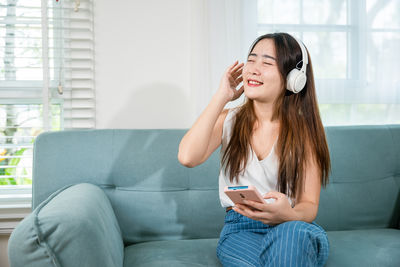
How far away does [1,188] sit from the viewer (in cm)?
201

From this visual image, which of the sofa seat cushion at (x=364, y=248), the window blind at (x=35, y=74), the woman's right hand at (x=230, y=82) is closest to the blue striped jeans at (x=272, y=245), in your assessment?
the sofa seat cushion at (x=364, y=248)

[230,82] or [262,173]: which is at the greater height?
[230,82]

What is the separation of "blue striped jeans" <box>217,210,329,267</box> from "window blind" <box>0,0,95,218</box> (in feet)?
3.50

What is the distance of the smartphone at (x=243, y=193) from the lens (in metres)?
1.06

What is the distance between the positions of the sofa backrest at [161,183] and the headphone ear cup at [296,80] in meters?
0.55

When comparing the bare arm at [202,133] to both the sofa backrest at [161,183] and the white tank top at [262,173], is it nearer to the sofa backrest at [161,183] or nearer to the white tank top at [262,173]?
the white tank top at [262,173]

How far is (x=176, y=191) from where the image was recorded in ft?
5.47

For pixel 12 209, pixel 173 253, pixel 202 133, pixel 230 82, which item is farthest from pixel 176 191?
pixel 12 209

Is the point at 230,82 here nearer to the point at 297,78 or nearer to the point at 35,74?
the point at 297,78

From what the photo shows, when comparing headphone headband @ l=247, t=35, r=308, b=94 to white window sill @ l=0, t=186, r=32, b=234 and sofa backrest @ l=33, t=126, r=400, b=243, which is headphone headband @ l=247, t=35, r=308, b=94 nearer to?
sofa backrest @ l=33, t=126, r=400, b=243

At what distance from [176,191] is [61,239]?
0.73 m

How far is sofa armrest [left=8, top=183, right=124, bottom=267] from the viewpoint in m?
0.96

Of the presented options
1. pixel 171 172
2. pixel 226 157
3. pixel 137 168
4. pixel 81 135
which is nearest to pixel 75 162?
pixel 81 135

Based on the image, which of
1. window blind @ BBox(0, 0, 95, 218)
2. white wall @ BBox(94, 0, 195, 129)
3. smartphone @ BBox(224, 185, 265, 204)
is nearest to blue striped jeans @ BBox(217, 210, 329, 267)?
smartphone @ BBox(224, 185, 265, 204)
